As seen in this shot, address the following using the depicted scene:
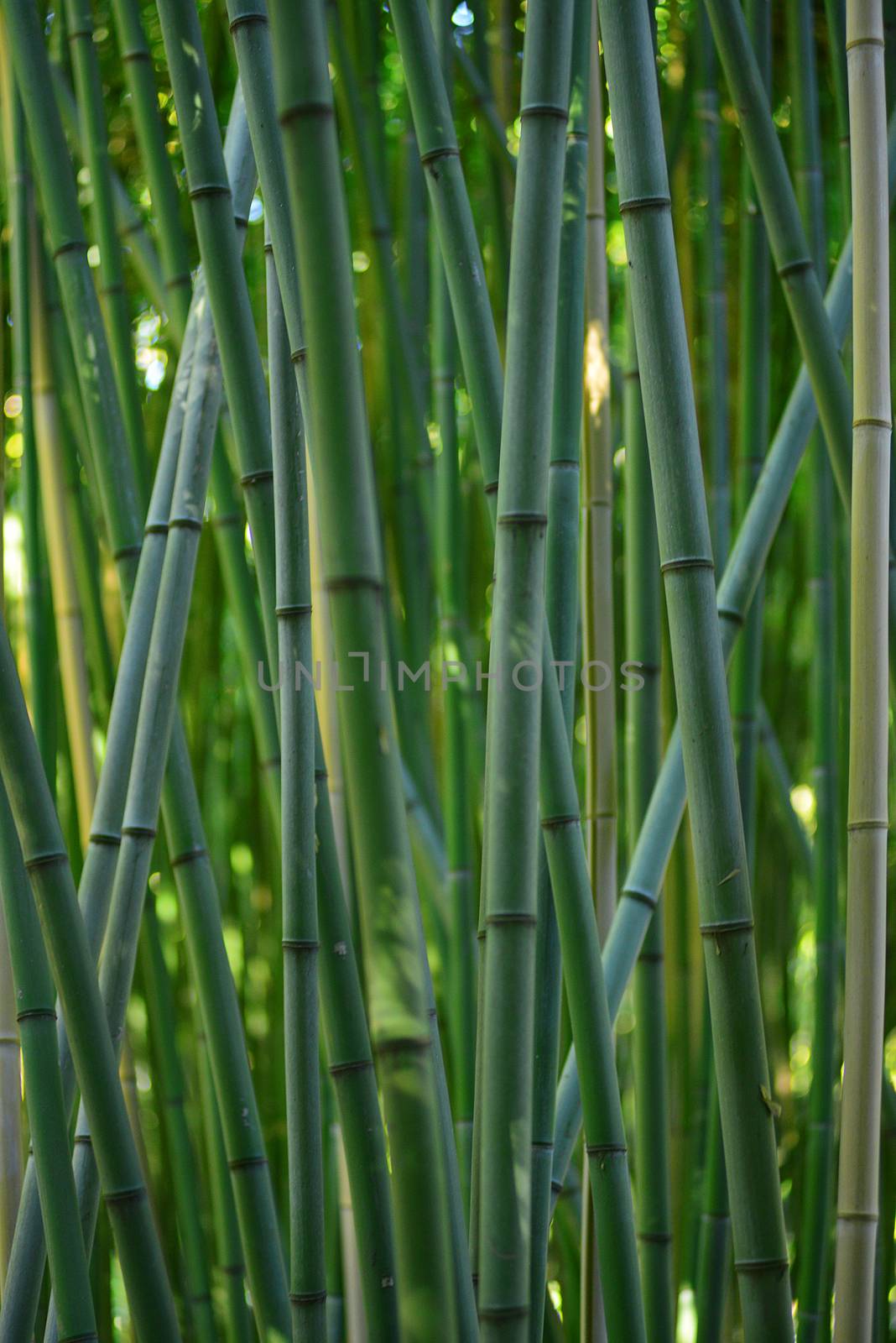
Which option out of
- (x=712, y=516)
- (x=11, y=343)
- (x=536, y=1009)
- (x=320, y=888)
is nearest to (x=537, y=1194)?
(x=536, y=1009)

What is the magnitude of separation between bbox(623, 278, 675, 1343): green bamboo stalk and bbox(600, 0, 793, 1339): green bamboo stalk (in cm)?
36

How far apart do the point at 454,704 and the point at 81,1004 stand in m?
0.64

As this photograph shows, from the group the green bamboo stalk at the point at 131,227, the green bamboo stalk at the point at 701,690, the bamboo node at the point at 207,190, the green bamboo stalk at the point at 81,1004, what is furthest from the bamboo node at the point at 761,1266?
the green bamboo stalk at the point at 131,227

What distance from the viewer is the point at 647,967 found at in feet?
3.38

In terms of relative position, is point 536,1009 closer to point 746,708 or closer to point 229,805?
point 746,708

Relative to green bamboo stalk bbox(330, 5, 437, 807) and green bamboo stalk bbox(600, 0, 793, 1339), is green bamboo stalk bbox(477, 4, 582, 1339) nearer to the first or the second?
green bamboo stalk bbox(600, 0, 793, 1339)

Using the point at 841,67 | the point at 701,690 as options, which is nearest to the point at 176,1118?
the point at 701,690

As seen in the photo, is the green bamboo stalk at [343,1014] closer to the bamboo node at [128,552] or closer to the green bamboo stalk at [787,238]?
the bamboo node at [128,552]

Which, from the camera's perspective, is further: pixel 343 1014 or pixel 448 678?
pixel 448 678

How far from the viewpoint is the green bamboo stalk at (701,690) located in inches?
23.4

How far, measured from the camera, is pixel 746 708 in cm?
116

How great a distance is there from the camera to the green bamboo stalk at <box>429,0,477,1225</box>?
1206mm

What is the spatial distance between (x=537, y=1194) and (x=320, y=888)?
224 millimetres

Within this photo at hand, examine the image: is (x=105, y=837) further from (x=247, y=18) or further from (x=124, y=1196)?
(x=247, y=18)
